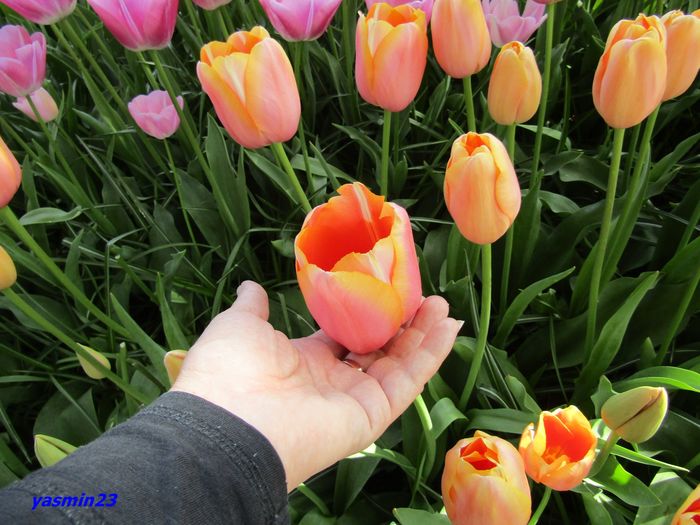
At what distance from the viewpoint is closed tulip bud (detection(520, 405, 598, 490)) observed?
1.69 feet

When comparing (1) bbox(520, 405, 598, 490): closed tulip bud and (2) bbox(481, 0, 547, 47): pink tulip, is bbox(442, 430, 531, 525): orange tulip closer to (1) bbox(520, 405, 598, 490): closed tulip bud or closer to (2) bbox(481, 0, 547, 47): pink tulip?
(1) bbox(520, 405, 598, 490): closed tulip bud

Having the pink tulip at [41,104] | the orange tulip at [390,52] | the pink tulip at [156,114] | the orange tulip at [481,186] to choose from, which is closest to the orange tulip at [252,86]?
the orange tulip at [390,52]

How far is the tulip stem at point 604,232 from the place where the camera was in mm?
659

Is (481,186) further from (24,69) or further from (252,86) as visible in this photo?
(24,69)

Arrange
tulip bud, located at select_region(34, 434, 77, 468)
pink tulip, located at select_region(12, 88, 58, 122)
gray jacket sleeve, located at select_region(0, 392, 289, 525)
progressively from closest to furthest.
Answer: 1. gray jacket sleeve, located at select_region(0, 392, 289, 525)
2. tulip bud, located at select_region(34, 434, 77, 468)
3. pink tulip, located at select_region(12, 88, 58, 122)

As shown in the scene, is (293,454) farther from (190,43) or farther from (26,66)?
(190,43)

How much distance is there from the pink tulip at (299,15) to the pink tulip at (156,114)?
238 millimetres

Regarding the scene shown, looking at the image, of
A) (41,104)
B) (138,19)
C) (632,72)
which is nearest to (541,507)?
(632,72)

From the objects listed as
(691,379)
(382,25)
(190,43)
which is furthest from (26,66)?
(691,379)

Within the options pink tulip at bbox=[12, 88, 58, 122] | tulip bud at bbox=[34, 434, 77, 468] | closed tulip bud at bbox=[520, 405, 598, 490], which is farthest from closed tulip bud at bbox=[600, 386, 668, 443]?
pink tulip at bbox=[12, 88, 58, 122]

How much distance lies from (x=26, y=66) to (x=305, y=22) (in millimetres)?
471

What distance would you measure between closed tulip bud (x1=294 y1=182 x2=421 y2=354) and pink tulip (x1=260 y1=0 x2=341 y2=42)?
0.36 meters

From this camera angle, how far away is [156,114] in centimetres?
99

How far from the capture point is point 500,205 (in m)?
0.56
